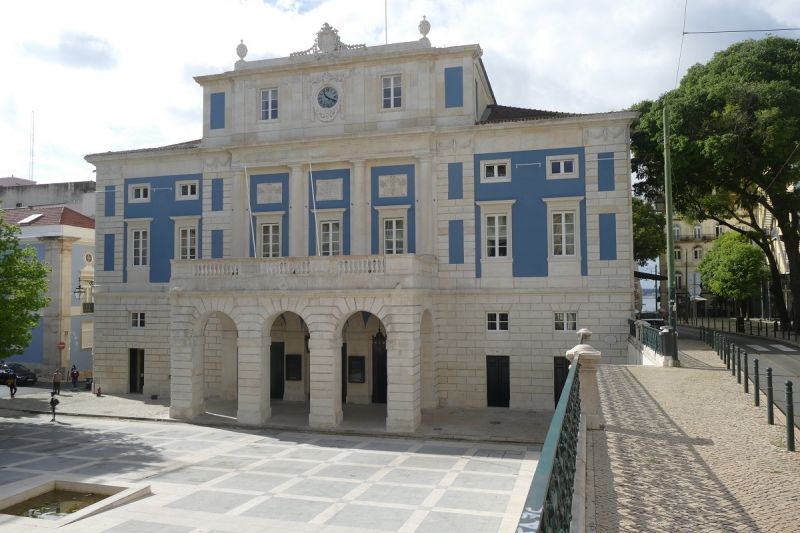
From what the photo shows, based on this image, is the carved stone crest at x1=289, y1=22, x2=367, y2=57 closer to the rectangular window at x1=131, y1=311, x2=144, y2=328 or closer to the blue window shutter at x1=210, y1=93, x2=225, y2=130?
the blue window shutter at x1=210, y1=93, x2=225, y2=130

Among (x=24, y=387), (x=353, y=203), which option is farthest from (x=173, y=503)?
(x=24, y=387)

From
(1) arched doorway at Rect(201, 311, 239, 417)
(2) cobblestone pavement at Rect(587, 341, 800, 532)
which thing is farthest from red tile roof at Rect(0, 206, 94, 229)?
(2) cobblestone pavement at Rect(587, 341, 800, 532)

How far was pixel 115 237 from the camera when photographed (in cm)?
3319

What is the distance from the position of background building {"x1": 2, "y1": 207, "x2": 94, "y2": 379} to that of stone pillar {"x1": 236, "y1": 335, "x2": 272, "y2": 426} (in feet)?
65.3

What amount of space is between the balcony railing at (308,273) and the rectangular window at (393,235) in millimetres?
2248

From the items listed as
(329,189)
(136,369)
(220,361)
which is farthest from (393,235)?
(136,369)

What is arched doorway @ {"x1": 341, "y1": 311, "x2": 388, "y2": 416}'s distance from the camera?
1150 inches

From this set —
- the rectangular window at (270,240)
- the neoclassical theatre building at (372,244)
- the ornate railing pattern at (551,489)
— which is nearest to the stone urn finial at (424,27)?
the neoclassical theatre building at (372,244)

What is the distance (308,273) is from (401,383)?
6.02 m

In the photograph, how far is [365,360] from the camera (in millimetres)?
29312

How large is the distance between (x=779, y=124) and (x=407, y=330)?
1994 cm

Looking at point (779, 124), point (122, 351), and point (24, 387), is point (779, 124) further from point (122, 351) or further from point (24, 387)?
point (24, 387)

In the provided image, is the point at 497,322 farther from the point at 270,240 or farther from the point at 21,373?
the point at 21,373

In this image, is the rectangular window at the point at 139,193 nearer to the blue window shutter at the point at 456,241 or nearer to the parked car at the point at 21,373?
the parked car at the point at 21,373
